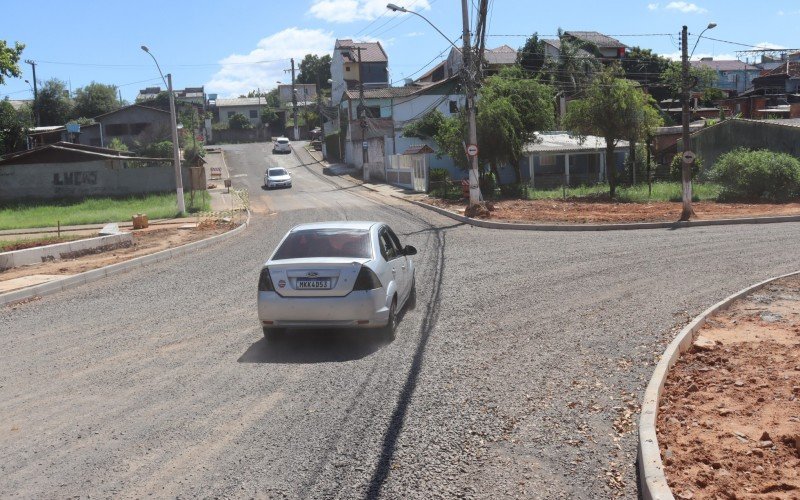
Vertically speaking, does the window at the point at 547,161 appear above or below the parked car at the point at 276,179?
above

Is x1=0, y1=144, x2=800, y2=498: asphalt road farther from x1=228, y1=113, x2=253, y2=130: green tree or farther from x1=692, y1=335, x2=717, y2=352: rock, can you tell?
x1=228, y1=113, x2=253, y2=130: green tree

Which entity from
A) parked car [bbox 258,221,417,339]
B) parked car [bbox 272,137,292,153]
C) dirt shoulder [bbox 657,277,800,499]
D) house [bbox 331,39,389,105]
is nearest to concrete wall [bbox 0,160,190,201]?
parked car [bbox 272,137,292,153]

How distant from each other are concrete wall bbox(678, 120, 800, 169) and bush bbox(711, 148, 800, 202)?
4.41m

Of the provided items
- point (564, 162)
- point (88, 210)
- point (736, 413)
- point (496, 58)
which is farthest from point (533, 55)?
point (736, 413)

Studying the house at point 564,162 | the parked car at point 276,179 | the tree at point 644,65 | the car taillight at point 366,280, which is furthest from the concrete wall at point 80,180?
the tree at point 644,65

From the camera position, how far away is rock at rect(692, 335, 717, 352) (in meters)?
9.12

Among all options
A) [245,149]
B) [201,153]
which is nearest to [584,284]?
[201,153]

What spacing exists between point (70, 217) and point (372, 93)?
1497 inches

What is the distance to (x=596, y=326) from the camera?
33.9 ft

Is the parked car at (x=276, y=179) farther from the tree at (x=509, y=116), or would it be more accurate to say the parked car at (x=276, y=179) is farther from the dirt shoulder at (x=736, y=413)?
the dirt shoulder at (x=736, y=413)

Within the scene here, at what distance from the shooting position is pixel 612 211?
29.6 meters

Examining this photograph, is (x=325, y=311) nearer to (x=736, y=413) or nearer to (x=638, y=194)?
(x=736, y=413)

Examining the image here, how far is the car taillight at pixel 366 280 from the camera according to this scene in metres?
9.22

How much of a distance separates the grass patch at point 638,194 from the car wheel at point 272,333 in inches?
1081
